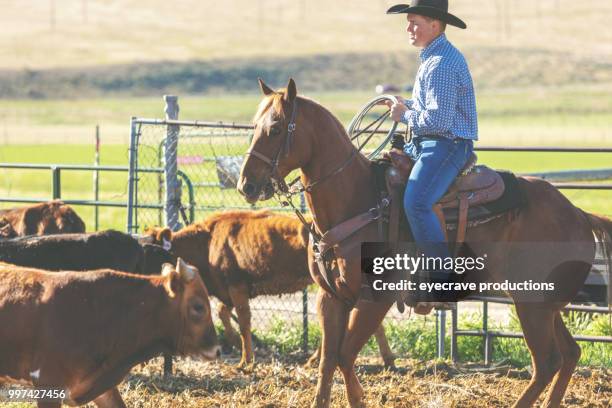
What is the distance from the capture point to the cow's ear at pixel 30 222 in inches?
463

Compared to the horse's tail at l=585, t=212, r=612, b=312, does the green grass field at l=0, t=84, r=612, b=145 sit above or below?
below

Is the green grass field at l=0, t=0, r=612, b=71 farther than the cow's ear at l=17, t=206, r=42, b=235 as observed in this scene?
Yes

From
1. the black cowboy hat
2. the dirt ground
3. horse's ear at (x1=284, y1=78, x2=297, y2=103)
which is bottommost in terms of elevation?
the dirt ground

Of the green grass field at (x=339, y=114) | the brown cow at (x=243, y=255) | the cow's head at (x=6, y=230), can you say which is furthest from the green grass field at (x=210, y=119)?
the brown cow at (x=243, y=255)

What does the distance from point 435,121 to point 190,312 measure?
211cm

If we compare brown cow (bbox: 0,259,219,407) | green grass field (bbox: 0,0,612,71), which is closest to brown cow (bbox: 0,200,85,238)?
brown cow (bbox: 0,259,219,407)

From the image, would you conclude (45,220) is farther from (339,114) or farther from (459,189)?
(339,114)

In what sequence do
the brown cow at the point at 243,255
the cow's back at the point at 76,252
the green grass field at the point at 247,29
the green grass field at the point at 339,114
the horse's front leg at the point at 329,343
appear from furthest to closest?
the green grass field at the point at 247,29
the green grass field at the point at 339,114
the brown cow at the point at 243,255
the cow's back at the point at 76,252
the horse's front leg at the point at 329,343

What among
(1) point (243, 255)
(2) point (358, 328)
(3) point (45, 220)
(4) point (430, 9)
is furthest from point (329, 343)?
(3) point (45, 220)

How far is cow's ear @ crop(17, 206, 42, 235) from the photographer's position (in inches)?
463

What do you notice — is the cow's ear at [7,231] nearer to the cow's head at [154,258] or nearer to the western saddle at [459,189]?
the cow's head at [154,258]

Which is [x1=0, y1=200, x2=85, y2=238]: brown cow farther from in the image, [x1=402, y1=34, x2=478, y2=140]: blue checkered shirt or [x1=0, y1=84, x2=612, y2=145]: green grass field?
[x1=0, y1=84, x2=612, y2=145]: green grass field

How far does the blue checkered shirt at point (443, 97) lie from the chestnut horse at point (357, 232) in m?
0.56

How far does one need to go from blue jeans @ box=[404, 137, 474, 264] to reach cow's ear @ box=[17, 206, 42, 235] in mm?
5875
